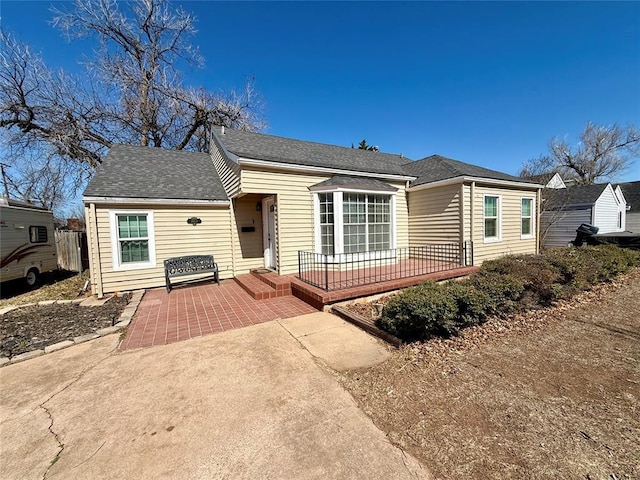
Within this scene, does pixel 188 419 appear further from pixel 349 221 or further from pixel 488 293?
pixel 349 221

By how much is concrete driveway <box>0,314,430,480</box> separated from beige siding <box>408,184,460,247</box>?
662 centimetres

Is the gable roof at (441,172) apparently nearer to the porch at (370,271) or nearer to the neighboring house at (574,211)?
the porch at (370,271)

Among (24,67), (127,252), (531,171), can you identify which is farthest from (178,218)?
(531,171)

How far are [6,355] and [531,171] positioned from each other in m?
28.9

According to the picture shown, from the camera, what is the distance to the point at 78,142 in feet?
46.2

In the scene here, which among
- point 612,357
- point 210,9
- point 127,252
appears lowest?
point 612,357

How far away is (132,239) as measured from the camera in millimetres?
7480

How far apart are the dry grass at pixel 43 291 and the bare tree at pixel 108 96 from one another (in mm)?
7581

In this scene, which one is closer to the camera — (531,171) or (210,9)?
(210,9)

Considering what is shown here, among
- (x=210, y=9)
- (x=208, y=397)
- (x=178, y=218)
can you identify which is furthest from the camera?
(x=210, y=9)

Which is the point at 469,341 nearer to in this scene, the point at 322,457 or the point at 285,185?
the point at 322,457

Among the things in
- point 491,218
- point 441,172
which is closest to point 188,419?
point 441,172

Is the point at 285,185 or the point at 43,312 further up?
the point at 285,185

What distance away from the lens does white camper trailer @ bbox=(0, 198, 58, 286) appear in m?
8.38
